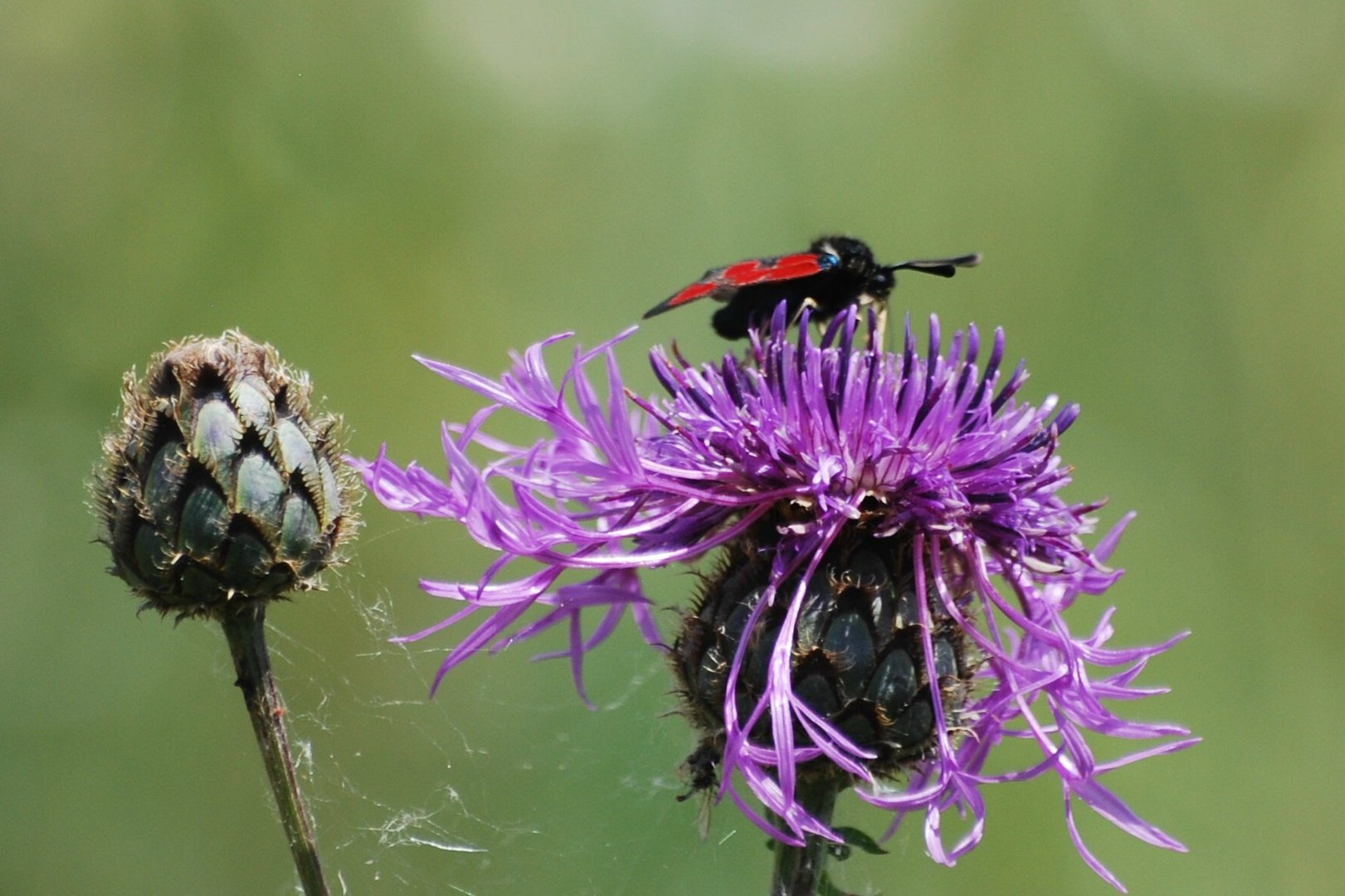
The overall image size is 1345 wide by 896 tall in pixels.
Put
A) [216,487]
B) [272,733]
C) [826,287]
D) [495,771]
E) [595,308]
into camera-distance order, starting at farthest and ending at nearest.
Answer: [595,308]
[495,771]
[826,287]
[216,487]
[272,733]

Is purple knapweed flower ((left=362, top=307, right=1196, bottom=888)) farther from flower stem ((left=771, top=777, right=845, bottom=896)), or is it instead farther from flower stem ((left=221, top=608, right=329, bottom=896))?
flower stem ((left=221, top=608, right=329, bottom=896))

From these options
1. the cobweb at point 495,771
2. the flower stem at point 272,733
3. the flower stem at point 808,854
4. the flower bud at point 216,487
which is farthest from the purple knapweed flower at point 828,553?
the cobweb at point 495,771

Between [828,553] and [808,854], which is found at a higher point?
[828,553]

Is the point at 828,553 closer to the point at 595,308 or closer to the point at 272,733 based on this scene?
the point at 272,733

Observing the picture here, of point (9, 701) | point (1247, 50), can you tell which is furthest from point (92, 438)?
point (1247, 50)

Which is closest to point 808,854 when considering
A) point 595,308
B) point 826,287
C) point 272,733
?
point 272,733

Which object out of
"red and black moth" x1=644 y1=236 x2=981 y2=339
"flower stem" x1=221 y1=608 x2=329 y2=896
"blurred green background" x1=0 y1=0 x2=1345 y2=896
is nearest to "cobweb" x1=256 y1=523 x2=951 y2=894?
"blurred green background" x1=0 y1=0 x2=1345 y2=896
